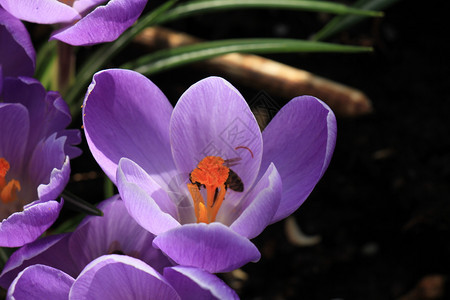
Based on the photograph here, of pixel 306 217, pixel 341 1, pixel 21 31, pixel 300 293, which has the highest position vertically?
pixel 21 31

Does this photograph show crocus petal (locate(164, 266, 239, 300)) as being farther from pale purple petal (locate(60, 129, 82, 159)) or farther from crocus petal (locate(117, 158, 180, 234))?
pale purple petal (locate(60, 129, 82, 159))

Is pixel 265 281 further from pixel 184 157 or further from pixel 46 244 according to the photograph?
pixel 46 244

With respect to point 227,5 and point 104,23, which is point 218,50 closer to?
point 227,5

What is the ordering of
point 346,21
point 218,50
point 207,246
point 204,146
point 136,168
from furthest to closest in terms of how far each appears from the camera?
point 346,21, point 218,50, point 204,146, point 136,168, point 207,246

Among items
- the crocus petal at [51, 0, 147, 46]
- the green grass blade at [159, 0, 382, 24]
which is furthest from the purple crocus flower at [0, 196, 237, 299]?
the green grass blade at [159, 0, 382, 24]

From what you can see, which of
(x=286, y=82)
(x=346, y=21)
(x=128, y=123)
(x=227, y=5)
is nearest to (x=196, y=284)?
(x=128, y=123)

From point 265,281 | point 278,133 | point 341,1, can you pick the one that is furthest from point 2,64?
point 341,1
